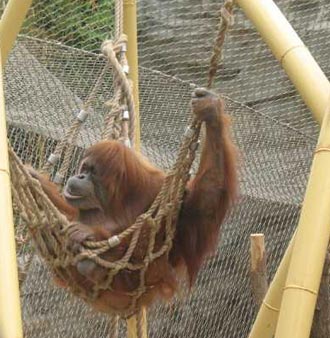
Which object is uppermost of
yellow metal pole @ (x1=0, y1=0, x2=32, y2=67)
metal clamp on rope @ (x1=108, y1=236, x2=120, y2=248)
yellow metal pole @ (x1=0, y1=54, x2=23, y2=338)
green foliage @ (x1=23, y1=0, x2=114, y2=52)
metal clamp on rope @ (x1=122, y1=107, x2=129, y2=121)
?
green foliage @ (x1=23, y1=0, x2=114, y2=52)

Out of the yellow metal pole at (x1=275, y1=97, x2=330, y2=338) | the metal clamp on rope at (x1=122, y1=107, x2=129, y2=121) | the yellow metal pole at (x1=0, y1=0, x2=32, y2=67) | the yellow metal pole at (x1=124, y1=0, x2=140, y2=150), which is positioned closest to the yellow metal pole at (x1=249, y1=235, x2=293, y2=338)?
the yellow metal pole at (x1=275, y1=97, x2=330, y2=338)

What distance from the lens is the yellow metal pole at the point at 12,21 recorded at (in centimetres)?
253

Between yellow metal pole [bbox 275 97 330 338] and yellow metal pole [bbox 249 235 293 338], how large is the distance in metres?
0.33

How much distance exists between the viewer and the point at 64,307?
3389 mm

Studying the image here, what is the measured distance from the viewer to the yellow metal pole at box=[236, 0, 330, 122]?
6.10 ft

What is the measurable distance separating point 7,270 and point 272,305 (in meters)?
0.83

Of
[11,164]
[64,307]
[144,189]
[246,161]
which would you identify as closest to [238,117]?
[246,161]

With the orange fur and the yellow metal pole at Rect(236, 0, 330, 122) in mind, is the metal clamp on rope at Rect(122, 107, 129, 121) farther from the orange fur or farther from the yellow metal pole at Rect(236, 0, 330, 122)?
the yellow metal pole at Rect(236, 0, 330, 122)

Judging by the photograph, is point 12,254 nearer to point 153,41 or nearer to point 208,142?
point 208,142

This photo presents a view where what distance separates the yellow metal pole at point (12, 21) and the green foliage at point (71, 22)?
1.31 metres

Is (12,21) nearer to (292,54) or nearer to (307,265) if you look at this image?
(292,54)

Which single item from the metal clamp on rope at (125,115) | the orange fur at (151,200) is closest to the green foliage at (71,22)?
the metal clamp on rope at (125,115)

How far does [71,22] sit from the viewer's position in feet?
13.6

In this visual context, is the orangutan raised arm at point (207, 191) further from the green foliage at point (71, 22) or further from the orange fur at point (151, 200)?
the green foliage at point (71, 22)
